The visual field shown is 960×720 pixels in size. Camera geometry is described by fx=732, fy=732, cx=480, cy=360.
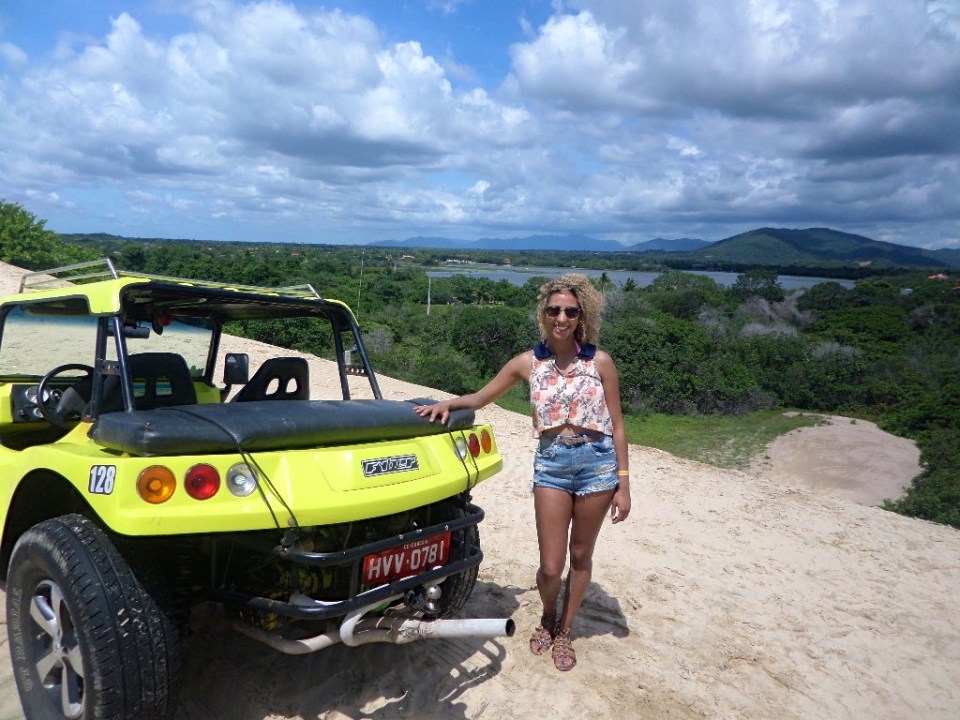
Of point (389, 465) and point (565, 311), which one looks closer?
point (389, 465)

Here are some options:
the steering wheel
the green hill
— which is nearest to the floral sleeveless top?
the steering wheel

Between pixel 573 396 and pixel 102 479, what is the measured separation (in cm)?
200

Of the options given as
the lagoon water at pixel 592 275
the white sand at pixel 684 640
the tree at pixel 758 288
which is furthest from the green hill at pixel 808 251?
the white sand at pixel 684 640

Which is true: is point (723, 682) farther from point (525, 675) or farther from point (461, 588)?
point (461, 588)

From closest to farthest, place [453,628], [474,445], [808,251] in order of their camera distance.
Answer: [453,628] < [474,445] < [808,251]

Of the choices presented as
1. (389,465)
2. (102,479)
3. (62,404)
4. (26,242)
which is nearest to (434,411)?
(389,465)

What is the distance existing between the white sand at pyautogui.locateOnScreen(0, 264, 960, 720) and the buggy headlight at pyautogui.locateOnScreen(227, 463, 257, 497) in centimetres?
123

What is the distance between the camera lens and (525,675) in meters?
3.64

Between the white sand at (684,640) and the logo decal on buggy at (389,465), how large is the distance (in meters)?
1.14

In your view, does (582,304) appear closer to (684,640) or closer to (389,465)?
(389,465)

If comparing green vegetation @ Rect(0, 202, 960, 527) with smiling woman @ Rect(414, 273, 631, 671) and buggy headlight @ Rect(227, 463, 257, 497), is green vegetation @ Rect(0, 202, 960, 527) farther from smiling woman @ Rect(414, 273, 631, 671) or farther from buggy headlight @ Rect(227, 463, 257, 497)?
buggy headlight @ Rect(227, 463, 257, 497)

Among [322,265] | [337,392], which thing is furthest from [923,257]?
[337,392]

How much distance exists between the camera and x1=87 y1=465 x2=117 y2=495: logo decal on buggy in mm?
2443

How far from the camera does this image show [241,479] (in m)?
2.58
